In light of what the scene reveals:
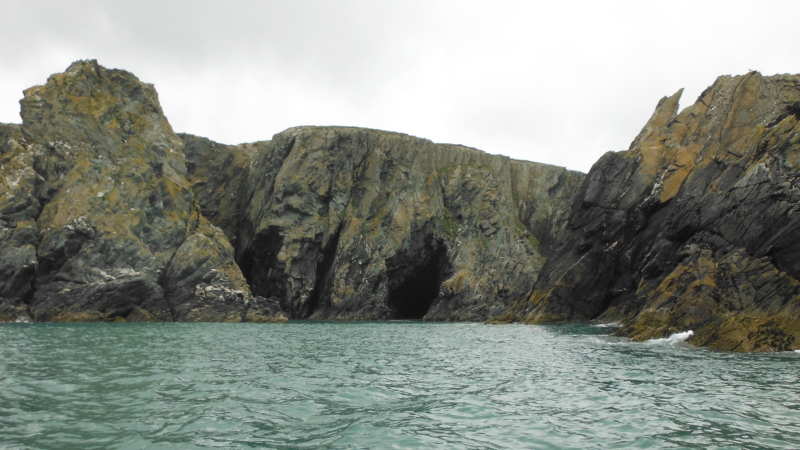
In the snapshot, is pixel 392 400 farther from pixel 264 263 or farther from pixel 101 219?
pixel 264 263

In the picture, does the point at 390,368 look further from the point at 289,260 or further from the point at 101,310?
the point at 289,260

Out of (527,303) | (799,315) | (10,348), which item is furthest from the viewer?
(527,303)

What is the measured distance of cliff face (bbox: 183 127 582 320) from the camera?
91.4 m

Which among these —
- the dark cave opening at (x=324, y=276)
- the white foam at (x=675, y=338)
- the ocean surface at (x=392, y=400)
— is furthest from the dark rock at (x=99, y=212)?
the white foam at (x=675, y=338)

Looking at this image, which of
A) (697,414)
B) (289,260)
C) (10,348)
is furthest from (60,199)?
(697,414)

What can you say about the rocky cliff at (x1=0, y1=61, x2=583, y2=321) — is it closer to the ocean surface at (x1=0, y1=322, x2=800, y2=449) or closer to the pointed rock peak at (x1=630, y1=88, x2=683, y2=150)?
the pointed rock peak at (x1=630, y1=88, x2=683, y2=150)

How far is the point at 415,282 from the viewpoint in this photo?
98688mm

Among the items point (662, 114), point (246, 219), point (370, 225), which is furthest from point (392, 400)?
point (246, 219)

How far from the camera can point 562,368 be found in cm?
2288

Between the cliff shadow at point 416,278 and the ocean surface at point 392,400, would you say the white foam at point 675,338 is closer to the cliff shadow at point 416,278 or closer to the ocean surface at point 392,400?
the ocean surface at point 392,400

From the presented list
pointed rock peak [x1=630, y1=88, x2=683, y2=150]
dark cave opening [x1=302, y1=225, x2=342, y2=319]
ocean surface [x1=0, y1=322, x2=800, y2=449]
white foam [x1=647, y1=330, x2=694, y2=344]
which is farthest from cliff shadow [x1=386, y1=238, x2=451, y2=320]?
ocean surface [x1=0, y1=322, x2=800, y2=449]

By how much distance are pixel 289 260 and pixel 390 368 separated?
7048 cm

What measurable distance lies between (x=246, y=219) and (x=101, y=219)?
35396mm

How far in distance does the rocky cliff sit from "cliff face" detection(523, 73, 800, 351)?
22.2 metres
